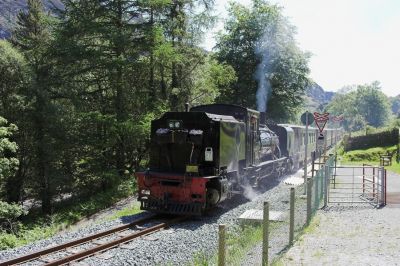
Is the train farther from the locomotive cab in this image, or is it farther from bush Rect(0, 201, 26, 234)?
bush Rect(0, 201, 26, 234)

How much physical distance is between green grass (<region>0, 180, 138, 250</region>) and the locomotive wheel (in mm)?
3033

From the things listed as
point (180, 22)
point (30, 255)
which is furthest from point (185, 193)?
point (180, 22)

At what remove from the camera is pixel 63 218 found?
50.5 feet

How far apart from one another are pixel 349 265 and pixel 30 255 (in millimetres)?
5808

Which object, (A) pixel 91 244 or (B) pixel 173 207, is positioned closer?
(A) pixel 91 244

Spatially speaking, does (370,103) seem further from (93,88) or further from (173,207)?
(173,207)

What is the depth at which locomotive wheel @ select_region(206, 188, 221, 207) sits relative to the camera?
11.8 m

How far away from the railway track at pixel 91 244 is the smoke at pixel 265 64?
2098cm

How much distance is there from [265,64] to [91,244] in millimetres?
24963

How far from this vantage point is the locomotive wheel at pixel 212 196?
11844 millimetres

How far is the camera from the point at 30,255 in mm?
7871

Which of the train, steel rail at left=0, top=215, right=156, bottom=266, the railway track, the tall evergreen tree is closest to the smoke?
the tall evergreen tree

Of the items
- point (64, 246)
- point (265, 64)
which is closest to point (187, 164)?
point (64, 246)

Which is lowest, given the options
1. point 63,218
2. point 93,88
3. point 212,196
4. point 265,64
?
point 63,218
